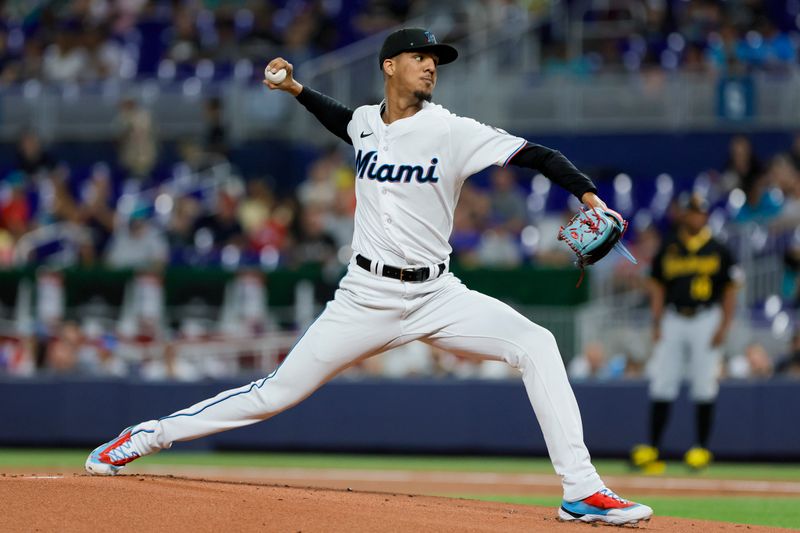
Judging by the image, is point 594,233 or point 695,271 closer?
point 594,233

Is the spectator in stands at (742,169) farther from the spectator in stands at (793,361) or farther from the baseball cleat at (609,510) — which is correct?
the baseball cleat at (609,510)

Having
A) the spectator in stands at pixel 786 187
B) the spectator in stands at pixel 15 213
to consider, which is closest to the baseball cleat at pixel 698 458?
the spectator in stands at pixel 786 187

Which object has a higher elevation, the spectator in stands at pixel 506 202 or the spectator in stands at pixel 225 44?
the spectator in stands at pixel 225 44

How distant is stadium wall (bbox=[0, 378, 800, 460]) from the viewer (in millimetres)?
12375

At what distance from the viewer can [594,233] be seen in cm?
629

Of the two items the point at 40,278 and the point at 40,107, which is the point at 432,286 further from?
the point at 40,107

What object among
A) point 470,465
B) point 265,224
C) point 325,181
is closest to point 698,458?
point 470,465

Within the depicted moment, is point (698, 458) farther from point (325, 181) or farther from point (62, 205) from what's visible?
point (62, 205)

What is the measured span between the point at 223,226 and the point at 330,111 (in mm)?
10013

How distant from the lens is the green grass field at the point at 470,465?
8898 millimetres

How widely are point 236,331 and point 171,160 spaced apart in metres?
5.52

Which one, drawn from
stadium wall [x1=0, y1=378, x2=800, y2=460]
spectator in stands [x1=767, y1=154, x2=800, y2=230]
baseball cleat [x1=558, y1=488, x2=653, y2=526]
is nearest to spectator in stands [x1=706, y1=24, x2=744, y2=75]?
spectator in stands [x1=767, y1=154, x2=800, y2=230]

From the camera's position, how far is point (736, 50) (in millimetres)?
17016

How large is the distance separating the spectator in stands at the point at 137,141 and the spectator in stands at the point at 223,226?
2359mm
